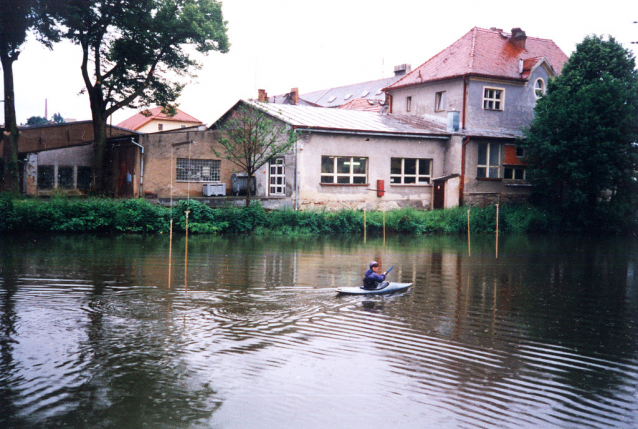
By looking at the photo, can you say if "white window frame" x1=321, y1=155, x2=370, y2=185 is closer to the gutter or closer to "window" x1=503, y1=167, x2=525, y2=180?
the gutter

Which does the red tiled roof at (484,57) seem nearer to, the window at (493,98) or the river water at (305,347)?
the window at (493,98)

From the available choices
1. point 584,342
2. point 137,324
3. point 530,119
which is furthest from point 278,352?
point 530,119

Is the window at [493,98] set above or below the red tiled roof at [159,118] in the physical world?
below

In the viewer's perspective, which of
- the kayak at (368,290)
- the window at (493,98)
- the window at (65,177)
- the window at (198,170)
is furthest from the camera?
the window at (65,177)

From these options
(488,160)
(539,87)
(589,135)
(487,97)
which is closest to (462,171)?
(488,160)

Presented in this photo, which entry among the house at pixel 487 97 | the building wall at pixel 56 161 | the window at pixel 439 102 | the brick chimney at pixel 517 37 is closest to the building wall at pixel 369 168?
the house at pixel 487 97

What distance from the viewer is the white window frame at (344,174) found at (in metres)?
33.2

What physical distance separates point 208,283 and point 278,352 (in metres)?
5.88

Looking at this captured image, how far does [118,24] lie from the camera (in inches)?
1373

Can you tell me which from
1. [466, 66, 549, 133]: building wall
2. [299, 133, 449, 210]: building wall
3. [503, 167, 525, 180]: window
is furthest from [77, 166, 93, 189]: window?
[503, 167, 525, 180]: window

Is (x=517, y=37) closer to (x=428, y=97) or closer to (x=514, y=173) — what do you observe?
(x=428, y=97)

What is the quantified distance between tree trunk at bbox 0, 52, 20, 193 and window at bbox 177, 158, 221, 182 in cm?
866

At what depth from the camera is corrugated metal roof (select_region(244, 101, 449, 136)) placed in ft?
108

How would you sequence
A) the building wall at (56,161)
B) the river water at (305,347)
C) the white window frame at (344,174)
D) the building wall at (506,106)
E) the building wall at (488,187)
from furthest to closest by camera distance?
the building wall at (56,161)
the building wall at (506,106)
the building wall at (488,187)
the white window frame at (344,174)
the river water at (305,347)
